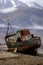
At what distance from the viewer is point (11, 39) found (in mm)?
31953

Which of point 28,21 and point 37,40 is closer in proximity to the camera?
point 37,40

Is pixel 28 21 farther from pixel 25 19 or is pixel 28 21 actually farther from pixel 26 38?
pixel 26 38

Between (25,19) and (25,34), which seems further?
(25,19)

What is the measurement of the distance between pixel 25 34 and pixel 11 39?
1.67 meters

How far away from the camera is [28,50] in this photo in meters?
31.3

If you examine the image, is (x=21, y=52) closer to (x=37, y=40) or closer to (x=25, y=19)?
(x=37, y=40)

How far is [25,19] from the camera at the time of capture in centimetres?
18125

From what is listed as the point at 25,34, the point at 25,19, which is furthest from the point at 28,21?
the point at 25,34

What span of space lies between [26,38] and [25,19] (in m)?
150

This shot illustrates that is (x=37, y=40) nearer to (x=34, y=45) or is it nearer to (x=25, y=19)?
(x=34, y=45)

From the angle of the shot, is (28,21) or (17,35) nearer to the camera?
(17,35)

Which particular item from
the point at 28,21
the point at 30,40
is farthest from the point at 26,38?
the point at 28,21

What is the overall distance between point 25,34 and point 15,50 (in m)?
2.26

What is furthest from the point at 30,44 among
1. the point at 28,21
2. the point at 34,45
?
the point at 28,21
